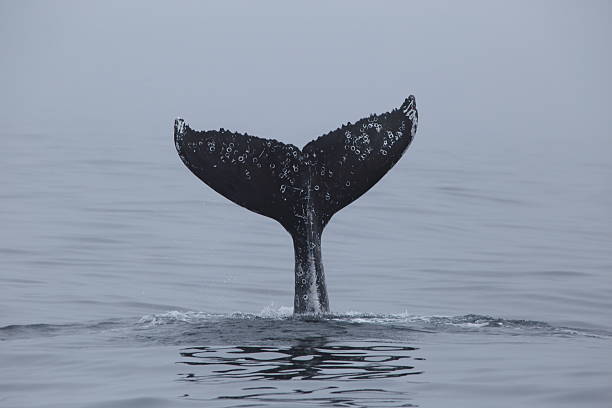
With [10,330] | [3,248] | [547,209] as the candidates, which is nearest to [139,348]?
[10,330]

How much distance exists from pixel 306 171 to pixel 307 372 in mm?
2292

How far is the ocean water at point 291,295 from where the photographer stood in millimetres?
9047

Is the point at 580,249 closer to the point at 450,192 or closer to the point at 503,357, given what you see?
the point at 450,192

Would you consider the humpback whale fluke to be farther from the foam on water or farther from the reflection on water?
the reflection on water

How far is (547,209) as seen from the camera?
2486 centimetres

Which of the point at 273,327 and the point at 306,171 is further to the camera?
the point at 306,171

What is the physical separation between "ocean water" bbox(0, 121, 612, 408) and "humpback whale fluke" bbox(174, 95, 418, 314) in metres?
0.46

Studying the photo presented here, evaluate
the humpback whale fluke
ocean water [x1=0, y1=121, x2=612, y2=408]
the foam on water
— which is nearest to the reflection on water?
ocean water [x1=0, y1=121, x2=612, y2=408]

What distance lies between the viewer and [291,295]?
14.8m

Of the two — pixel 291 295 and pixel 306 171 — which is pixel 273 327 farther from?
pixel 291 295

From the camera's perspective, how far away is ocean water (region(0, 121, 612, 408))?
9.05m

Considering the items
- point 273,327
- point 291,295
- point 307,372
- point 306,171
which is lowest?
point 307,372

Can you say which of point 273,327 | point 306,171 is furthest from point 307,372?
point 306,171

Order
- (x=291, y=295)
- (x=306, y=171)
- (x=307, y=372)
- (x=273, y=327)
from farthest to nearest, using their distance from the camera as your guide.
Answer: (x=291, y=295), (x=306, y=171), (x=273, y=327), (x=307, y=372)
